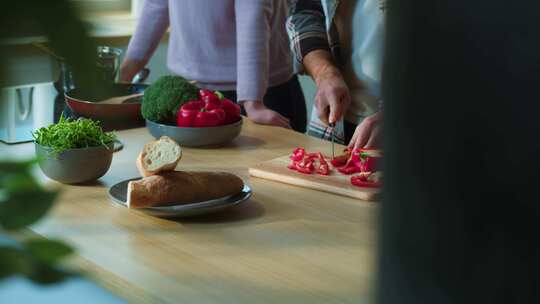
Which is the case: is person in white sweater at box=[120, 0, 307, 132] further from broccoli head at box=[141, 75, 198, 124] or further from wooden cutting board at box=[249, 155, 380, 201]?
wooden cutting board at box=[249, 155, 380, 201]

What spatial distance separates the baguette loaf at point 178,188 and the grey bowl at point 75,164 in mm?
213

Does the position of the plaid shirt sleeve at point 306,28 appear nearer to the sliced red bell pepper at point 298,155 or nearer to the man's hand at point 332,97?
the man's hand at point 332,97

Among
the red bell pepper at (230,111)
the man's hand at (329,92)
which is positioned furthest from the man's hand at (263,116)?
the red bell pepper at (230,111)

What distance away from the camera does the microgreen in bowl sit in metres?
1.66

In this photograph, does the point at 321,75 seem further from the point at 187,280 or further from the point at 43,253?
the point at 43,253

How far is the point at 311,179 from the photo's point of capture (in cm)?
172

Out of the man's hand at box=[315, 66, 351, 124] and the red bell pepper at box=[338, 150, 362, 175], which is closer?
the red bell pepper at box=[338, 150, 362, 175]

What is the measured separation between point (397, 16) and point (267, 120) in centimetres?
220

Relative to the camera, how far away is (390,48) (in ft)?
0.56

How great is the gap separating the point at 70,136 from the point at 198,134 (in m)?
0.42

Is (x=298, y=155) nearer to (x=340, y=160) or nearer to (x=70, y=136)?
(x=340, y=160)

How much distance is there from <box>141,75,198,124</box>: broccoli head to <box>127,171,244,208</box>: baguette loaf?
0.57 meters

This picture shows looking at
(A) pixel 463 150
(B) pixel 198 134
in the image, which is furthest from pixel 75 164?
(A) pixel 463 150

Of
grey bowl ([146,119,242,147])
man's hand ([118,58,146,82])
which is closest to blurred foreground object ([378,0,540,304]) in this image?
grey bowl ([146,119,242,147])
